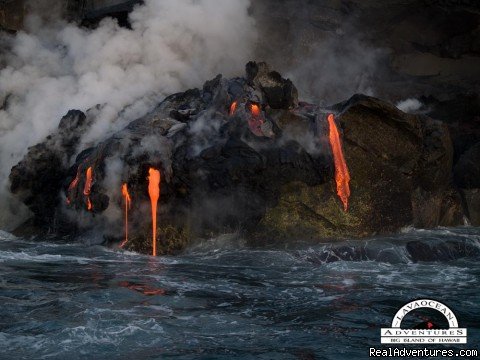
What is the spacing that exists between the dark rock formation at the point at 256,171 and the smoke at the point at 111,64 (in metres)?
3.05

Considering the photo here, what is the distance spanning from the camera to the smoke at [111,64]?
2020cm

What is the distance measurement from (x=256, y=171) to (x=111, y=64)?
863 centimetres

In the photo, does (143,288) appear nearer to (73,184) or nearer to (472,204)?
(73,184)

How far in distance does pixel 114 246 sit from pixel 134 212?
958 millimetres

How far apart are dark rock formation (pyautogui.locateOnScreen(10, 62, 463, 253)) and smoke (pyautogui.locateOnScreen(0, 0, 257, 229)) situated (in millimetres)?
3048

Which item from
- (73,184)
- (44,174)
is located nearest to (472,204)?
(73,184)

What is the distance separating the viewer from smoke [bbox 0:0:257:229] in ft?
66.3

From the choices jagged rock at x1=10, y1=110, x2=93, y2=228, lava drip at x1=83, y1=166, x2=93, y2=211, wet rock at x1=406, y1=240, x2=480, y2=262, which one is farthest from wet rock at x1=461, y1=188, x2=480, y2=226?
jagged rock at x1=10, y1=110, x2=93, y2=228

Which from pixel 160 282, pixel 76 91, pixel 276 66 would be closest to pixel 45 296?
pixel 160 282

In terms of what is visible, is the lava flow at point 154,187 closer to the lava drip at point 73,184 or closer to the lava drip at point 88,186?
the lava drip at point 88,186

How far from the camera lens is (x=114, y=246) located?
1547 centimetres

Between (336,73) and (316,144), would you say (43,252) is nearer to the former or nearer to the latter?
(316,144)

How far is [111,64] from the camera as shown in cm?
2144

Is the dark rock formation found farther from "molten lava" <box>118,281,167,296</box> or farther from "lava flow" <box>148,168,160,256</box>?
"molten lava" <box>118,281,167,296</box>
